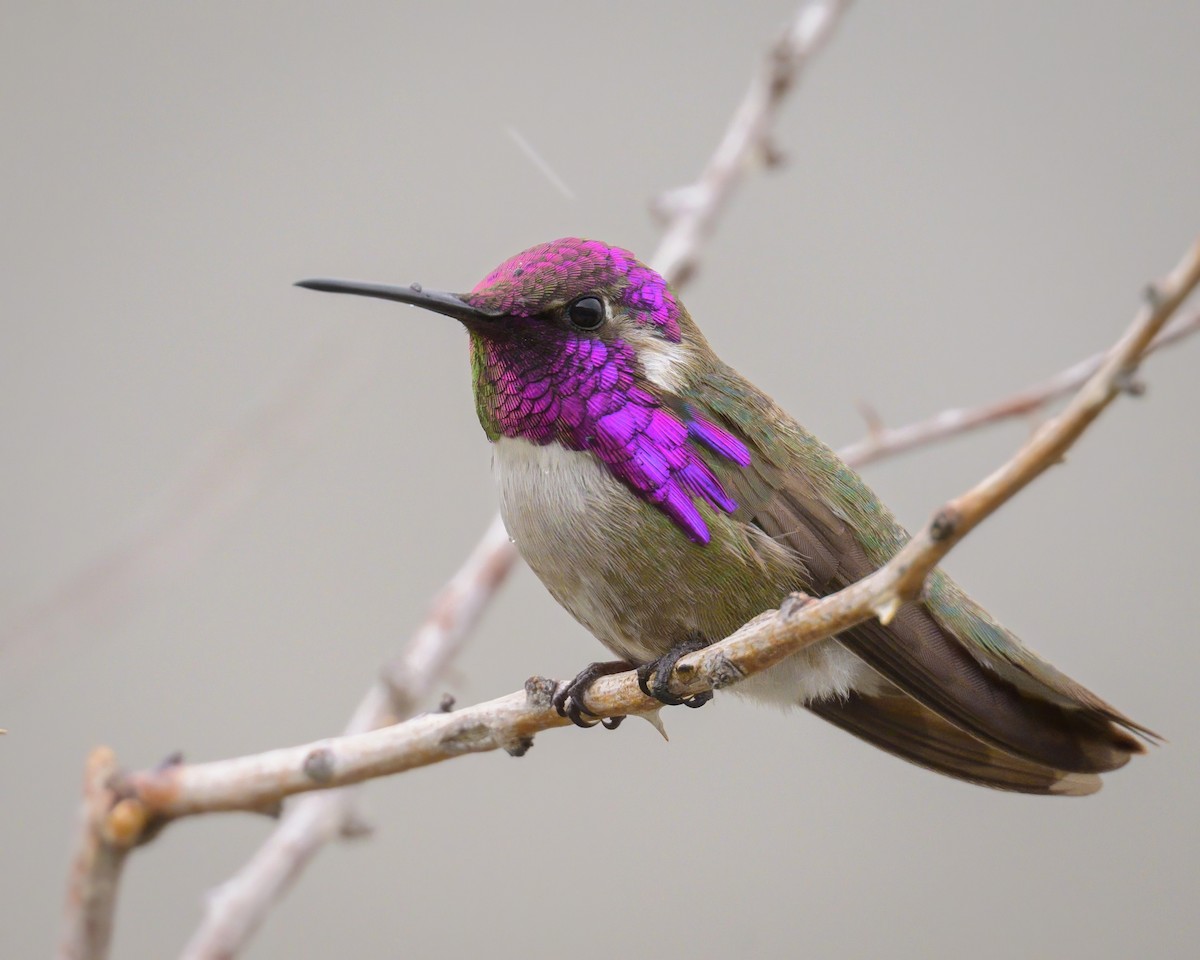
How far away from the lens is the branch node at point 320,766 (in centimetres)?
167

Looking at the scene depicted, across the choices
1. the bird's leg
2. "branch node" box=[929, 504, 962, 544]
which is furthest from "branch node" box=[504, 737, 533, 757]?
"branch node" box=[929, 504, 962, 544]

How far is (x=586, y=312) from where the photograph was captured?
174 centimetres

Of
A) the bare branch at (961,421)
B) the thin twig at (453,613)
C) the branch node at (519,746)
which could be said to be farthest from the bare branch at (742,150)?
the branch node at (519,746)

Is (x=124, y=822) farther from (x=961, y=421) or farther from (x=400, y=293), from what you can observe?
(x=961, y=421)

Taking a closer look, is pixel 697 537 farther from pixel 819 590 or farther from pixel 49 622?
pixel 49 622

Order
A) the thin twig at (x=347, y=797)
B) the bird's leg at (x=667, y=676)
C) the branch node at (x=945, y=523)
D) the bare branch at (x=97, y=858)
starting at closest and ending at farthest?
1. the branch node at (x=945, y=523)
2. the bird's leg at (x=667, y=676)
3. the bare branch at (x=97, y=858)
4. the thin twig at (x=347, y=797)

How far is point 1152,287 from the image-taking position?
88 cm

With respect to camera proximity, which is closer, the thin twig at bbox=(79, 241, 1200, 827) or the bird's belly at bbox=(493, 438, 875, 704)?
the thin twig at bbox=(79, 241, 1200, 827)

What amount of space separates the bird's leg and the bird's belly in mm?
18

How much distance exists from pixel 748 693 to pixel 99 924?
39.5 inches

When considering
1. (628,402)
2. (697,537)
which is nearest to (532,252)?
(628,402)

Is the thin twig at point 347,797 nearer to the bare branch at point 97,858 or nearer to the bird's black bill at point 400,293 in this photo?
the bare branch at point 97,858

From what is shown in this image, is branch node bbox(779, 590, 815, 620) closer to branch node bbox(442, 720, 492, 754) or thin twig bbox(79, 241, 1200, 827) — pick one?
thin twig bbox(79, 241, 1200, 827)

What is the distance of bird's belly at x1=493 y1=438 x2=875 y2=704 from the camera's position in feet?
5.51
